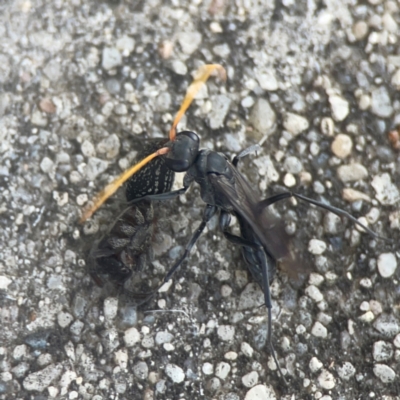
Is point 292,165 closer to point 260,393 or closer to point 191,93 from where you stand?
point 191,93

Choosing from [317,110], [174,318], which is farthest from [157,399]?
[317,110]

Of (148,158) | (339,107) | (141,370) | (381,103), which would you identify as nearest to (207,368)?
(141,370)

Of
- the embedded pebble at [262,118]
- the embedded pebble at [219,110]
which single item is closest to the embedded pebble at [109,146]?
the embedded pebble at [219,110]

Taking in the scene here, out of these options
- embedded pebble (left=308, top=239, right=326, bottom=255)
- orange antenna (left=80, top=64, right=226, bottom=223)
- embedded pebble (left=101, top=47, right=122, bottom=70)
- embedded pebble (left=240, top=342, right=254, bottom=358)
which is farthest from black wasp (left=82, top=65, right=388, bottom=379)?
embedded pebble (left=101, top=47, right=122, bottom=70)

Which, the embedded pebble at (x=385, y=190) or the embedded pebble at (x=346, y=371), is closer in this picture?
the embedded pebble at (x=346, y=371)

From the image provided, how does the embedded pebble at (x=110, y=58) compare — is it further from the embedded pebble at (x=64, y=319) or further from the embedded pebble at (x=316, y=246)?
the embedded pebble at (x=316, y=246)

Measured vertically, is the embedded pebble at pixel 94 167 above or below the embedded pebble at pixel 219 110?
below
